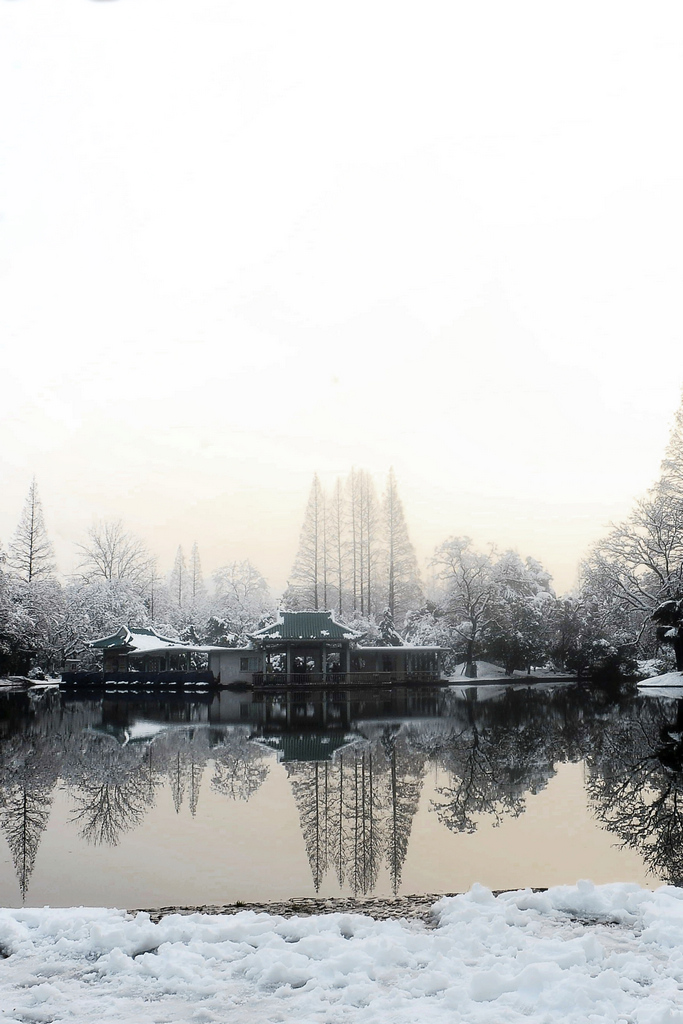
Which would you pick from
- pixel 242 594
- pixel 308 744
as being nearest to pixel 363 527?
pixel 242 594

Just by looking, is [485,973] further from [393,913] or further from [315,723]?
[315,723]

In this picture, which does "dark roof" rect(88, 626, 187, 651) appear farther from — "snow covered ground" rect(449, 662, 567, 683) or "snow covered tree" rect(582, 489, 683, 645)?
"snow covered tree" rect(582, 489, 683, 645)

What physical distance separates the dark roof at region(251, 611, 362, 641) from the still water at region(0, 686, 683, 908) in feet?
62.4

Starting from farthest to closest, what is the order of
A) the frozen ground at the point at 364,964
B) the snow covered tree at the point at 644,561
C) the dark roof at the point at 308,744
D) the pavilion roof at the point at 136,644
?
the pavilion roof at the point at 136,644
the snow covered tree at the point at 644,561
the dark roof at the point at 308,744
the frozen ground at the point at 364,964

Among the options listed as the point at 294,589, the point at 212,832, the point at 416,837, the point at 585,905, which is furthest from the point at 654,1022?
the point at 294,589

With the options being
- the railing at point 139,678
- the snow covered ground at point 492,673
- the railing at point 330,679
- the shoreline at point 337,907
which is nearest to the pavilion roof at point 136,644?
the railing at point 139,678

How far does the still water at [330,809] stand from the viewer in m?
7.82

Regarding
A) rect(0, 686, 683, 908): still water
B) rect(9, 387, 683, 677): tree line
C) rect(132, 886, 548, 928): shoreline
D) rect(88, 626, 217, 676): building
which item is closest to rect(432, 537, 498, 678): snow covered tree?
rect(9, 387, 683, 677): tree line

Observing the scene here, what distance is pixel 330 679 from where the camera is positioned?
4000 centimetres

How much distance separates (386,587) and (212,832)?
55.7 meters

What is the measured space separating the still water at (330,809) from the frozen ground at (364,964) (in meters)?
1.43

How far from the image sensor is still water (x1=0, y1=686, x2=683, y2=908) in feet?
25.6

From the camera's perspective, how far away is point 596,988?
14.9 feet

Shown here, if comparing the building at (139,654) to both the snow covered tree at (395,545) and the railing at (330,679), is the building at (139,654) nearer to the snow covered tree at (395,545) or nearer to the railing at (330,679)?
the railing at (330,679)
